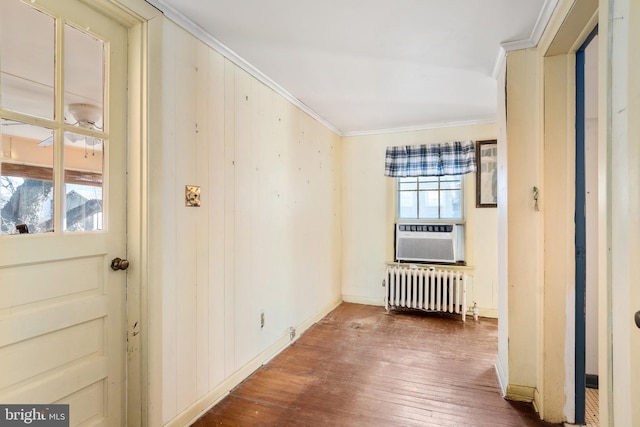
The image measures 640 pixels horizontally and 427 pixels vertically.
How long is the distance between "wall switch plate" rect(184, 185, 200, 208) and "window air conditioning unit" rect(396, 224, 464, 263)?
273 cm

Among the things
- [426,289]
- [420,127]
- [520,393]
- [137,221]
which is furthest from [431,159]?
[137,221]

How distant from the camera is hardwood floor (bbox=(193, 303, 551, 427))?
1843mm

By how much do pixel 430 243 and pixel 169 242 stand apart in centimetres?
299

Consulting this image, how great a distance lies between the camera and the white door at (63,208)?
1129 mm

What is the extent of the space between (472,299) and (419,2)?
10.4 ft

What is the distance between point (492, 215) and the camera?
3.58m

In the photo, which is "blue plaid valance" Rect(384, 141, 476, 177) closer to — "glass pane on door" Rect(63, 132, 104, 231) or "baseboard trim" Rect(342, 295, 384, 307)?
"baseboard trim" Rect(342, 295, 384, 307)

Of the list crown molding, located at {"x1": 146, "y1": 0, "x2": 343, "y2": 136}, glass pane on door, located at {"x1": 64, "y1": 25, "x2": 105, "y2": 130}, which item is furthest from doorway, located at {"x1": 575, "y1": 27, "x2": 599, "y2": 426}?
glass pane on door, located at {"x1": 64, "y1": 25, "x2": 105, "y2": 130}

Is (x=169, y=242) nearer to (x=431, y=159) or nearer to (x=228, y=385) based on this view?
(x=228, y=385)

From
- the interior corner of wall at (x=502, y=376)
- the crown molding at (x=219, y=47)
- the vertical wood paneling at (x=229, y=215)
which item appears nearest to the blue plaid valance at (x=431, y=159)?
the crown molding at (x=219, y=47)

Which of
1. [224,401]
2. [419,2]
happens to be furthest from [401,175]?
[224,401]

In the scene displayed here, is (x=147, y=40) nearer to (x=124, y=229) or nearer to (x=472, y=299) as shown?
(x=124, y=229)

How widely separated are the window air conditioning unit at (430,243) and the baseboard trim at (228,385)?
1.55 metres

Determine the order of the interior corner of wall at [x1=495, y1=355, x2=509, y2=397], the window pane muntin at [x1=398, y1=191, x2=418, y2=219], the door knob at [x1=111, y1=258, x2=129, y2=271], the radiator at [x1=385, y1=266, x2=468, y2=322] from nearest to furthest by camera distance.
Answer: the door knob at [x1=111, y1=258, x2=129, y2=271], the interior corner of wall at [x1=495, y1=355, x2=509, y2=397], the radiator at [x1=385, y1=266, x2=468, y2=322], the window pane muntin at [x1=398, y1=191, x2=418, y2=219]
